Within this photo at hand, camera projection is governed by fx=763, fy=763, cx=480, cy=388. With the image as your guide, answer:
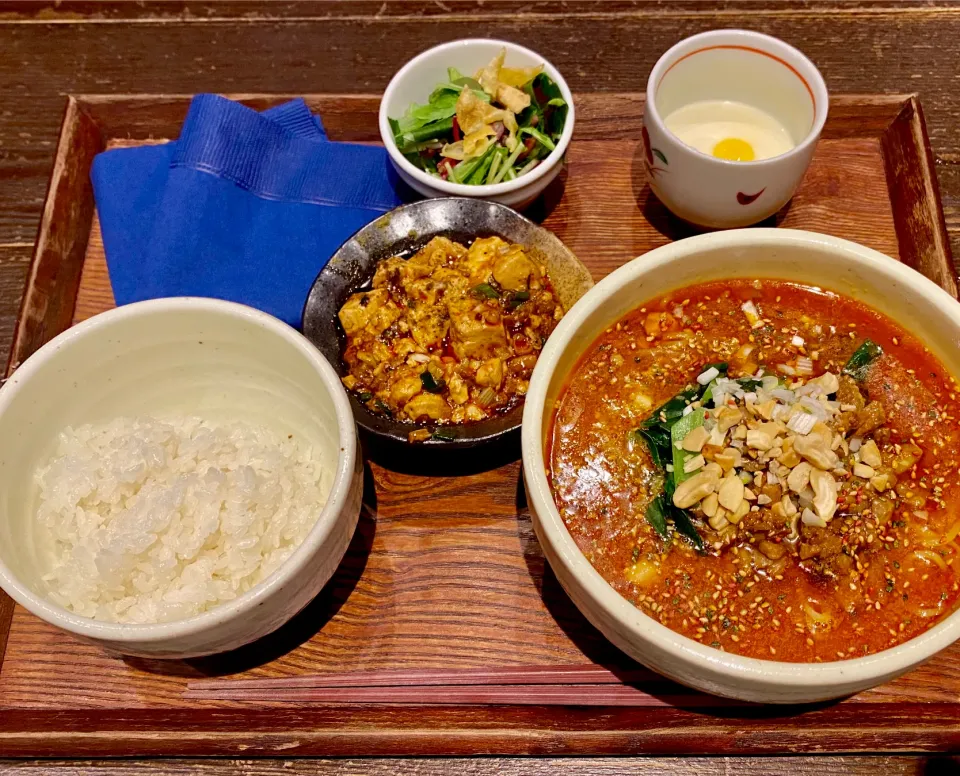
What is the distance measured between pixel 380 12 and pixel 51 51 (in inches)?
52.7

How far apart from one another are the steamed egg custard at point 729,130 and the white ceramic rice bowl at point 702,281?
84 cm

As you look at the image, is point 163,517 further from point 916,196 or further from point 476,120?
point 916,196

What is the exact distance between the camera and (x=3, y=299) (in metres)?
2.58

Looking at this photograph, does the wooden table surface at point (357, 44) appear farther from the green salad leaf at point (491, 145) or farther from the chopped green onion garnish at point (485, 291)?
the chopped green onion garnish at point (485, 291)

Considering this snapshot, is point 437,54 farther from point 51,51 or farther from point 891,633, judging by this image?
point 891,633

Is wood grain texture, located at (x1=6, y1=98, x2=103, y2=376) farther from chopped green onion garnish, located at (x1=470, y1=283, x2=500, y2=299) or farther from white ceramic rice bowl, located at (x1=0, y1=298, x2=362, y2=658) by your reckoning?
chopped green onion garnish, located at (x1=470, y1=283, x2=500, y2=299)

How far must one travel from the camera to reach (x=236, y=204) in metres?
2.47

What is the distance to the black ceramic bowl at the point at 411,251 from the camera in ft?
7.04

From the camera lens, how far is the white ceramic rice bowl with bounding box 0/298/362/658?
1.54 m

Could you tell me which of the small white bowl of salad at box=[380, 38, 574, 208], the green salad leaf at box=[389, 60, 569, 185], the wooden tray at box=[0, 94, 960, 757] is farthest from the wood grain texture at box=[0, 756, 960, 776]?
the green salad leaf at box=[389, 60, 569, 185]

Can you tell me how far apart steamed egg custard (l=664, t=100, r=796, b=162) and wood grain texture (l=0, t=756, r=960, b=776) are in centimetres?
174

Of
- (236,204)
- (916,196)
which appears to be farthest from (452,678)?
(916,196)

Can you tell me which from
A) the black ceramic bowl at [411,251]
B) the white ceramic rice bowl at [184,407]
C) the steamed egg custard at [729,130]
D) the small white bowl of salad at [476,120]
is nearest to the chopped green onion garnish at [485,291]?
the black ceramic bowl at [411,251]

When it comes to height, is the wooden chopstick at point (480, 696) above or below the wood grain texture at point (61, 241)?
below
